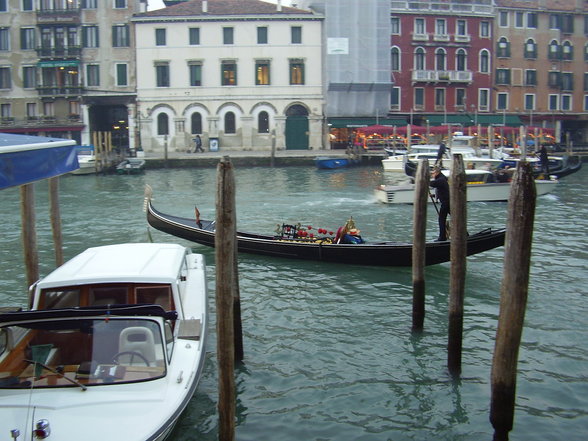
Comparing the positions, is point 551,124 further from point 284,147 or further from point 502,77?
point 284,147

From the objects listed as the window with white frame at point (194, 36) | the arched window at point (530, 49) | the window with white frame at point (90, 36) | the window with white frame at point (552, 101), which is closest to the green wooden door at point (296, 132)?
the window with white frame at point (194, 36)

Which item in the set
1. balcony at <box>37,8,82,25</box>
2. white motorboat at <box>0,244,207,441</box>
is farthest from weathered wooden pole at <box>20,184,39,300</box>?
balcony at <box>37,8,82,25</box>

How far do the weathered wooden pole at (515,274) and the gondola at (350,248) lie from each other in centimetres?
527

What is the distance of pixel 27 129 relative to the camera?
116 ft

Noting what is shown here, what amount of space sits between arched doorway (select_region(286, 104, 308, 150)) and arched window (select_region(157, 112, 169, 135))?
6.50 meters

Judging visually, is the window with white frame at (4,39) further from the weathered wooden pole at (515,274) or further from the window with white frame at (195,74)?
the weathered wooden pole at (515,274)

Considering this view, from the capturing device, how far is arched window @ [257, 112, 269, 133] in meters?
36.7

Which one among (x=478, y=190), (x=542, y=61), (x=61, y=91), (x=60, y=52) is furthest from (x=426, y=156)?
(x=60, y=52)

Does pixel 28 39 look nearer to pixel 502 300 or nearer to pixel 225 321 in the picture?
pixel 225 321

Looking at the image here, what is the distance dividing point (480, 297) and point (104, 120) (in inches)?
1305

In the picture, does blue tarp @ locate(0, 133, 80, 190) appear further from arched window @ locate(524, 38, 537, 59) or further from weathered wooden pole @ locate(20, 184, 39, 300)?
arched window @ locate(524, 38, 537, 59)

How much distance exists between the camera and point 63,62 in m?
35.4

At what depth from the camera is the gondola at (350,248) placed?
10.4 m

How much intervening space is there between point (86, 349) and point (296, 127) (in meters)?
32.6
